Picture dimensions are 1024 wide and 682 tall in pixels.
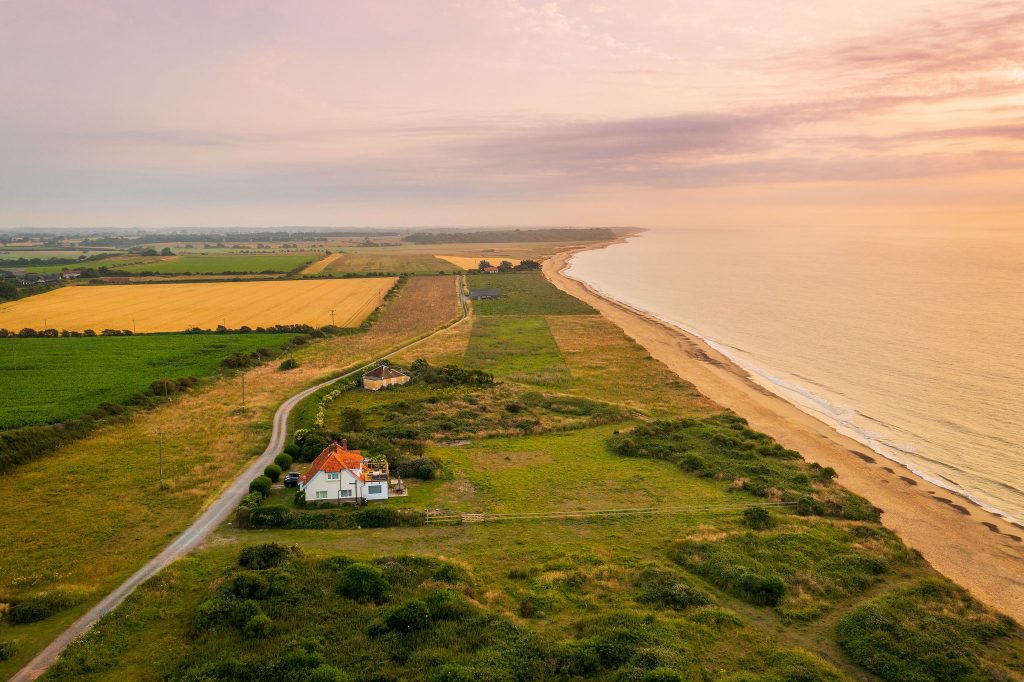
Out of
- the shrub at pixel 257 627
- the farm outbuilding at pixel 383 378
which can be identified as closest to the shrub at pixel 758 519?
the shrub at pixel 257 627

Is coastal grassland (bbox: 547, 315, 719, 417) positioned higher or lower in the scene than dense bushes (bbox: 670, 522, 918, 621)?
higher

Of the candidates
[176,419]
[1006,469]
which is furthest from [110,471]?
[1006,469]

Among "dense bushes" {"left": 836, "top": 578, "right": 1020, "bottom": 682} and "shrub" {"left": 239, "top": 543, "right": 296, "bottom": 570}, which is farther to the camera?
"shrub" {"left": 239, "top": 543, "right": 296, "bottom": 570}

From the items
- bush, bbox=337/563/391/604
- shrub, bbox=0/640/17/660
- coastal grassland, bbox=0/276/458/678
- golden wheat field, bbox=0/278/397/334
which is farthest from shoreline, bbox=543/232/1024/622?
golden wheat field, bbox=0/278/397/334

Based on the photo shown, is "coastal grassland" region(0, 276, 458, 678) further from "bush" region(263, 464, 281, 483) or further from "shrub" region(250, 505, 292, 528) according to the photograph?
"shrub" region(250, 505, 292, 528)

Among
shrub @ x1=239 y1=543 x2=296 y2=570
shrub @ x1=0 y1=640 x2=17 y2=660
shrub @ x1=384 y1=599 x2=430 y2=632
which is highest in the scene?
shrub @ x1=239 y1=543 x2=296 y2=570

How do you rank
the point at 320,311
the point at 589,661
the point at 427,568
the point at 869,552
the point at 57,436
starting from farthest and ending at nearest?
1. the point at 320,311
2. the point at 57,436
3. the point at 869,552
4. the point at 427,568
5. the point at 589,661

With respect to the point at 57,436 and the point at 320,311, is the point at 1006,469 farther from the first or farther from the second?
the point at 320,311
